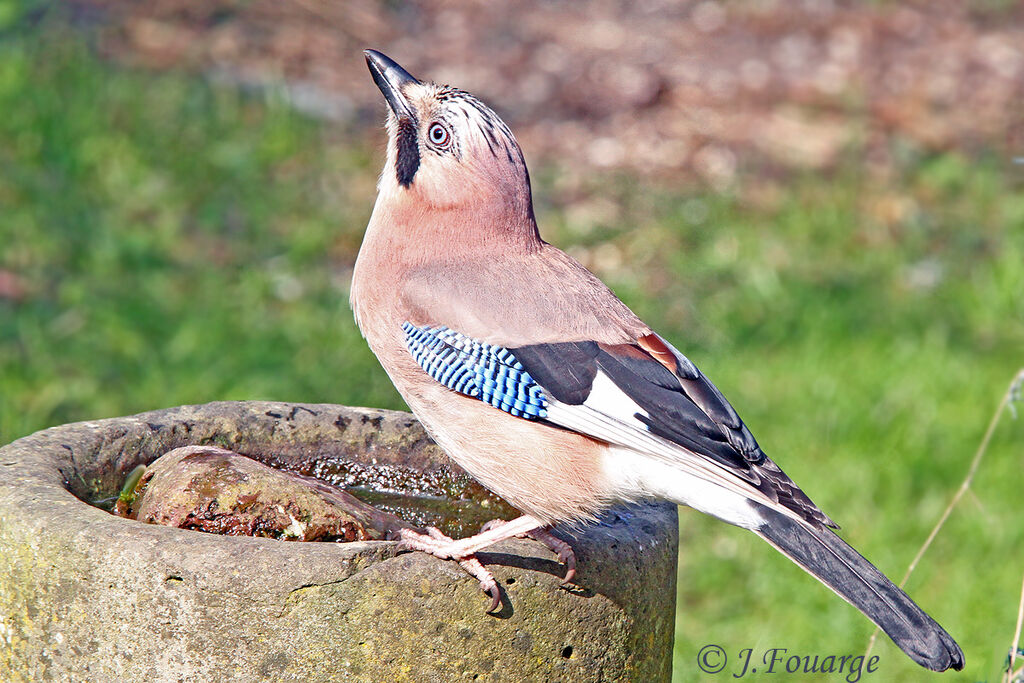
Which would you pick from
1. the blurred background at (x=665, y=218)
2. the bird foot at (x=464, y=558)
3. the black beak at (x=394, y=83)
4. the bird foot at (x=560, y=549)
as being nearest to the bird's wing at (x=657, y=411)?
the bird foot at (x=560, y=549)

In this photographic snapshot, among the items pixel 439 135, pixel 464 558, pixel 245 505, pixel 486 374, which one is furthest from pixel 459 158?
pixel 464 558

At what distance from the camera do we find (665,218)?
7602mm

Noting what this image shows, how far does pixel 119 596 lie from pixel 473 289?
1.16m

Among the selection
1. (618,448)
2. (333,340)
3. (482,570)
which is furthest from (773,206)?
(482,570)

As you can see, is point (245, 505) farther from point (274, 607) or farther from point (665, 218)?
point (665, 218)

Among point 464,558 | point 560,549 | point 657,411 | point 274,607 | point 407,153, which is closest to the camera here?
point 274,607

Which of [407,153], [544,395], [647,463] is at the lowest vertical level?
[647,463]

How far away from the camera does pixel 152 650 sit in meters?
2.58

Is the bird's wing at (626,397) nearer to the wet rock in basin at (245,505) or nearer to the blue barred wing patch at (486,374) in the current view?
the blue barred wing patch at (486,374)

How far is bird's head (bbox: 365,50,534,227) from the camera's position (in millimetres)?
3525

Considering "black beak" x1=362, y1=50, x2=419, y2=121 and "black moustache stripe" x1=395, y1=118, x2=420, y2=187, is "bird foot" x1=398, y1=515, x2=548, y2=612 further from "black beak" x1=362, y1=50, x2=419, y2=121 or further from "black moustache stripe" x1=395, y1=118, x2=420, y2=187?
"black beak" x1=362, y1=50, x2=419, y2=121

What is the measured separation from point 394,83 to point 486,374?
104cm

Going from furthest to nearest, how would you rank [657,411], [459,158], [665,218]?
1. [665,218]
2. [459,158]
3. [657,411]

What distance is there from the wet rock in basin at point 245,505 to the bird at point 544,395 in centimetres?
18
